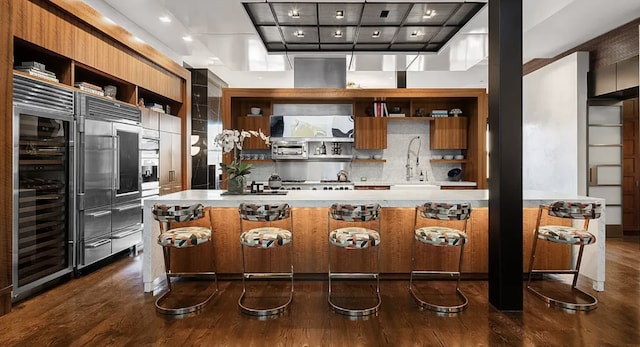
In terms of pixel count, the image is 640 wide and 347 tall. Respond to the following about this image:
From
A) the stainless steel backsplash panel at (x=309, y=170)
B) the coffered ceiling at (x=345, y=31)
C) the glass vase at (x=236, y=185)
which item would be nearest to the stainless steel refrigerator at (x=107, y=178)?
the coffered ceiling at (x=345, y=31)

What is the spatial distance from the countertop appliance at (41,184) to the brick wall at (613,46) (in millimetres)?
7597

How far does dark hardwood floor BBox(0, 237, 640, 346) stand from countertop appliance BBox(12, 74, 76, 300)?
353mm

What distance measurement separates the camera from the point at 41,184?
11.3 ft

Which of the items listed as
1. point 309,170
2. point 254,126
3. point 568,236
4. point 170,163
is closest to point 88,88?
point 170,163

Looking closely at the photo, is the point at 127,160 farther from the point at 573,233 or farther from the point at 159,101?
the point at 573,233

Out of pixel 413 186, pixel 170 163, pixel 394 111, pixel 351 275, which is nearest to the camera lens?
pixel 351 275

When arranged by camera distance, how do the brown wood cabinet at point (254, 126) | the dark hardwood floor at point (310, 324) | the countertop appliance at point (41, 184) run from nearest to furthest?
1. the dark hardwood floor at point (310, 324)
2. the countertop appliance at point (41, 184)
3. the brown wood cabinet at point (254, 126)

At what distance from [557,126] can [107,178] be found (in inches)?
294

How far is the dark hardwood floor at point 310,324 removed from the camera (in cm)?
246

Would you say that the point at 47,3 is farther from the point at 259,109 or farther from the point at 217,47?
the point at 259,109

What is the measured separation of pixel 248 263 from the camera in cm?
370

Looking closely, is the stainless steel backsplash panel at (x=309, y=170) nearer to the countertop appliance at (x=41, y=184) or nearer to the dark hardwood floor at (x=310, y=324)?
the dark hardwood floor at (x=310, y=324)

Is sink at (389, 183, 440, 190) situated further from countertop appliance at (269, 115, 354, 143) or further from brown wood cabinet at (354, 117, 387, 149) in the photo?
countertop appliance at (269, 115, 354, 143)

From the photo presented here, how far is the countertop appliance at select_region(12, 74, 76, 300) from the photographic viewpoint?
312cm
